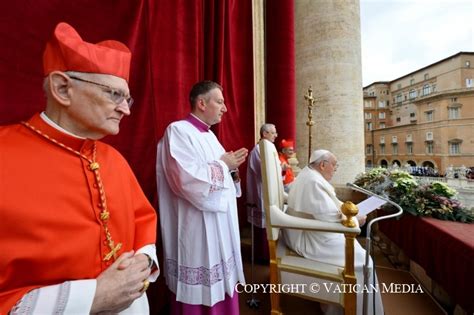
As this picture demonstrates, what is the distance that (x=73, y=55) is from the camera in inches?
24.0

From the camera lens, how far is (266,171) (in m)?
1.57

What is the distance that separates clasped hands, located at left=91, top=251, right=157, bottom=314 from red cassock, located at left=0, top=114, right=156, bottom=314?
61mm

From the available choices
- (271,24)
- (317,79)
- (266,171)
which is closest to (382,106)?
(317,79)

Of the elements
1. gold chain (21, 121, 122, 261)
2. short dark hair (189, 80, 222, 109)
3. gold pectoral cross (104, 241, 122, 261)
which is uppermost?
short dark hair (189, 80, 222, 109)

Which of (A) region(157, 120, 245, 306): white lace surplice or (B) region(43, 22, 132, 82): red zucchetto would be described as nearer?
(B) region(43, 22, 132, 82): red zucchetto

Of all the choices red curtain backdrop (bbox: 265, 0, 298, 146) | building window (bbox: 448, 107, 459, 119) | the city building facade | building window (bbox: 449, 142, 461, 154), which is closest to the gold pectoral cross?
red curtain backdrop (bbox: 265, 0, 298, 146)

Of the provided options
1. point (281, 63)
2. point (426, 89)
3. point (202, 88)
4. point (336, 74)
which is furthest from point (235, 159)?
point (426, 89)

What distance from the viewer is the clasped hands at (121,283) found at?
0.57 meters

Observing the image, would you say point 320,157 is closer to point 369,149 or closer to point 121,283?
point 121,283

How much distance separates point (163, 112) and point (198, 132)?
0.47m

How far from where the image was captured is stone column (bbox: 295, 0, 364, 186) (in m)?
4.66

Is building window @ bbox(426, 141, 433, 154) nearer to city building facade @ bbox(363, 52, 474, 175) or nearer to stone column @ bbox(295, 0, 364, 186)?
city building facade @ bbox(363, 52, 474, 175)

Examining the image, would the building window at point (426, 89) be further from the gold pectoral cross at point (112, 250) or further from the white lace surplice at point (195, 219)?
the gold pectoral cross at point (112, 250)

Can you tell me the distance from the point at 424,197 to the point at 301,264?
5.08 ft
